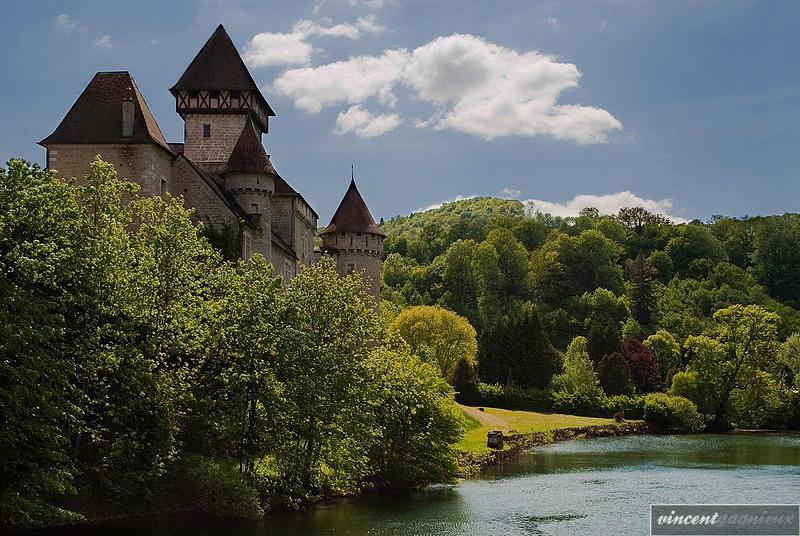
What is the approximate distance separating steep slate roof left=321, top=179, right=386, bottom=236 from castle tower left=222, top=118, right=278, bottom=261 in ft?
45.5

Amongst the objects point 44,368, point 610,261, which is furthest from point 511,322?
point 44,368

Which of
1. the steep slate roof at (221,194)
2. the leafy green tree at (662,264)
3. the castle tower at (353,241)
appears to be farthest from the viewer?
the leafy green tree at (662,264)

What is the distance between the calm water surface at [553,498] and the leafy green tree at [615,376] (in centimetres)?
2374

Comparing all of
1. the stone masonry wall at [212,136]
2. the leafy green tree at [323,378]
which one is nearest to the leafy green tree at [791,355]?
the stone masonry wall at [212,136]

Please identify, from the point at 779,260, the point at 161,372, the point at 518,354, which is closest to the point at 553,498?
the point at 161,372

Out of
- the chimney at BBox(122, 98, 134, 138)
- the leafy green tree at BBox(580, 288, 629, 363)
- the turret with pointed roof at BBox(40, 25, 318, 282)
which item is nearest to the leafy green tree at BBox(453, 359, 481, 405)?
the turret with pointed roof at BBox(40, 25, 318, 282)

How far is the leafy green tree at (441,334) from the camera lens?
6303cm

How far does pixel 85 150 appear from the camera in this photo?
35.5 metres

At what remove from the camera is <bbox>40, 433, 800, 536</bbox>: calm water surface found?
23609 millimetres

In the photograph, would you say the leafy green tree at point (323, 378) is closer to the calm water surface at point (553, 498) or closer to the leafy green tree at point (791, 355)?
the calm water surface at point (553, 498)

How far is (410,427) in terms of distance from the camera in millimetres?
30469

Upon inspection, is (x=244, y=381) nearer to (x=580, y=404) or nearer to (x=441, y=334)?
(x=441, y=334)

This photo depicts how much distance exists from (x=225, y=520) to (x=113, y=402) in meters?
4.43

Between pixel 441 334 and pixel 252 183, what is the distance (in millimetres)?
26171
